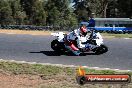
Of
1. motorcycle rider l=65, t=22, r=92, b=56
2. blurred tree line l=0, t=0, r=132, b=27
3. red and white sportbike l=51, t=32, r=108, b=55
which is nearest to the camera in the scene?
motorcycle rider l=65, t=22, r=92, b=56

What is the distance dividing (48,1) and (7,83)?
71689 mm

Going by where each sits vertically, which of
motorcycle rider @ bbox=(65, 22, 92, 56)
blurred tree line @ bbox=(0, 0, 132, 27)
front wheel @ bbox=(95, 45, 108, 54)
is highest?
motorcycle rider @ bbox=(65, 22, 92, 56)

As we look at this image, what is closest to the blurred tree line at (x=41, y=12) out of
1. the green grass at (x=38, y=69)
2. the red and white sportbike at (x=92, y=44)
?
the red and white sportbike at (x=92, y=44)

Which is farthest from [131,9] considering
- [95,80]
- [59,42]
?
[95,80]

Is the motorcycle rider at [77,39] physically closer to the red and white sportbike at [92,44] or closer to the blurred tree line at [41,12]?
the red and white sportbike at [92,44]

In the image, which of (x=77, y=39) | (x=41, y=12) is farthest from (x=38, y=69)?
(x=41, y=12)

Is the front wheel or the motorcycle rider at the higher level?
the motorcycle rider

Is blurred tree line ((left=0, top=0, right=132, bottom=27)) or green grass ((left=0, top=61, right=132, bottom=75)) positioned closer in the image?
green grass ((left=0, top=61, right=132, bottom=75))

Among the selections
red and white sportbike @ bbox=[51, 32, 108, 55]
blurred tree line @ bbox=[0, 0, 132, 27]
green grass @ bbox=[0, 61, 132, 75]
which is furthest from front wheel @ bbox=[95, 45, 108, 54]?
blurred tree line @ bbox=[0, 0, 132, 27]

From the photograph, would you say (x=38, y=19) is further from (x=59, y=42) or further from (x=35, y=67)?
(x=35, y=67)

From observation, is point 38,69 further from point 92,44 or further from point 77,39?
point 92,44

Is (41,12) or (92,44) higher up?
(92,44)

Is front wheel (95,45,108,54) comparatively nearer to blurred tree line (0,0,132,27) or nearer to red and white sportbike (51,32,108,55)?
red and white sportbike (51,32,108,55)

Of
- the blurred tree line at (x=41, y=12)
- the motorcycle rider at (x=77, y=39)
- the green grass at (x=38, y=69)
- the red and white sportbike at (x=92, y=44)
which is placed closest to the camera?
the green grass at (x=38, y=69)
